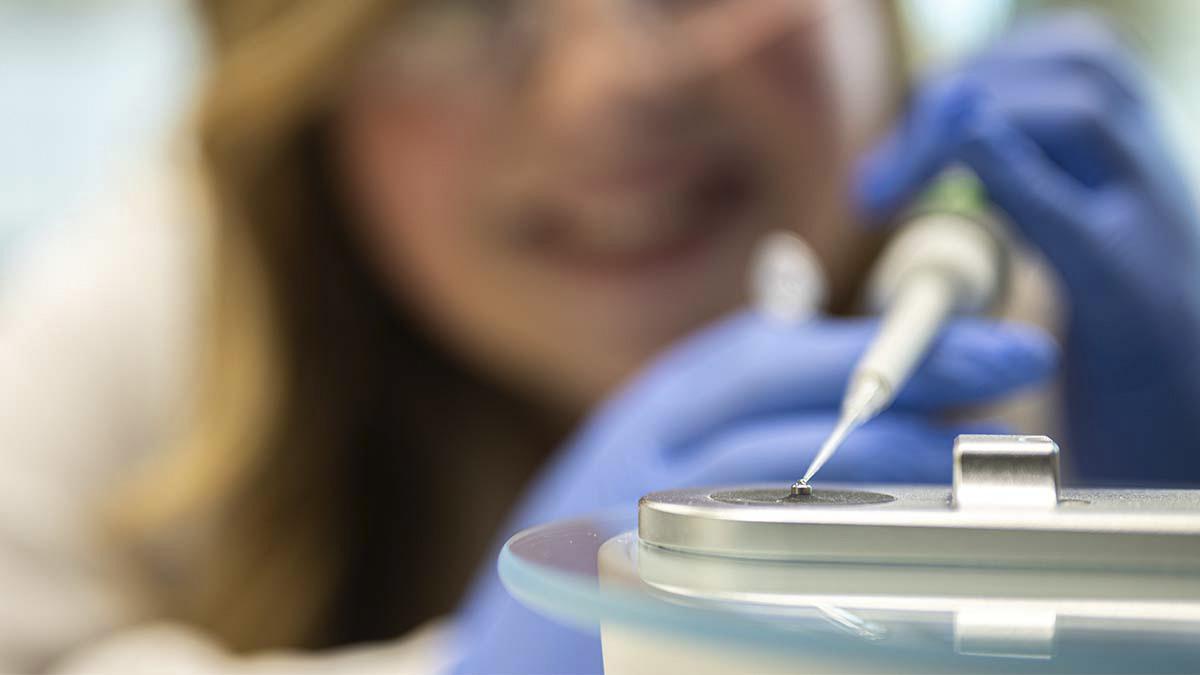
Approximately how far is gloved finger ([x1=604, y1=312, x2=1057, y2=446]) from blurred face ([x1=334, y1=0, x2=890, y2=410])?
0.25m

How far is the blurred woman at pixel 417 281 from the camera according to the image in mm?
666

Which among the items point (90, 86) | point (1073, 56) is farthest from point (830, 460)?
point (90, 86)

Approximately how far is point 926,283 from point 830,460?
2.8 inches

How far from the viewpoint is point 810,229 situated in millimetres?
709

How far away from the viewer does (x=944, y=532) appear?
0.39ft

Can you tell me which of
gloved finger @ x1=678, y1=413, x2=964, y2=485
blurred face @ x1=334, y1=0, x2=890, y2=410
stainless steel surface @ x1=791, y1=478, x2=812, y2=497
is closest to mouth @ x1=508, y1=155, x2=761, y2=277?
blurred face @ x1=334, y1=0, x2=890, y2=410

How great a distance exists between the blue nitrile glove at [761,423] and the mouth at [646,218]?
26cm

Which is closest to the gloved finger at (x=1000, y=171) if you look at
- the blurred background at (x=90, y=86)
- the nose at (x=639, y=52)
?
the nose at (x=639, y=52)

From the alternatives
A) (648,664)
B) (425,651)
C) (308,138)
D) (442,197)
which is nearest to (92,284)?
(308,138)

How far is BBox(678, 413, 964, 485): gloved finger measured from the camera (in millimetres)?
297

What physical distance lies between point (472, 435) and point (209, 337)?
233mm

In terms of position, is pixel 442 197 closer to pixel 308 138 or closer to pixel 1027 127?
pixel 308 138

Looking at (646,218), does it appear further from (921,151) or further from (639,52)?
(921,151)

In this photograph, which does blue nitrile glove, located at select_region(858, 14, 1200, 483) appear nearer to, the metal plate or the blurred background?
the metal plate
